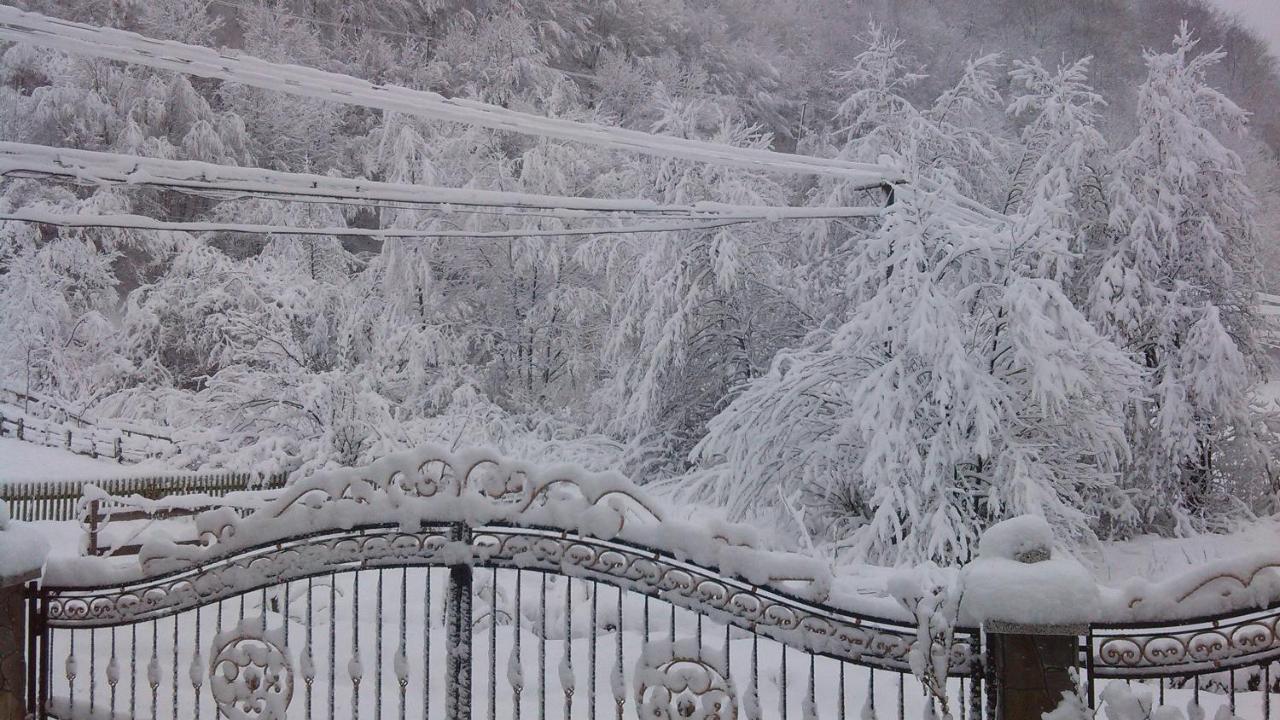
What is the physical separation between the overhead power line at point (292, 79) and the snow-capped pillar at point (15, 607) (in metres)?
1.26

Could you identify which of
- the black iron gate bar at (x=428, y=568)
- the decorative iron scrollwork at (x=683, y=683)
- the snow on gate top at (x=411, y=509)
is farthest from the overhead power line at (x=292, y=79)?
the decorative iron scrollwork at (x=683, y=683)

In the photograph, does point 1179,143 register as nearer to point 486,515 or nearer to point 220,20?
point 486,515

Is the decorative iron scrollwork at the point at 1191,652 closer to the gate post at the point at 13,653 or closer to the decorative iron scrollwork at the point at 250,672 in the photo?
the decorative iron scrollwork at the point at 250,672

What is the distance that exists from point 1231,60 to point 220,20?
1055 cm

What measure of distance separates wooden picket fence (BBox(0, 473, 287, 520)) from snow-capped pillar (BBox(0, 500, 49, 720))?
606 cm

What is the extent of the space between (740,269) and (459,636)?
532cm

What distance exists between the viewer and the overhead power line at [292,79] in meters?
2.46

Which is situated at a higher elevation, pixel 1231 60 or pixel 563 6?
pixel 563 6

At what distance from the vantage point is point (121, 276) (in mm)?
10766

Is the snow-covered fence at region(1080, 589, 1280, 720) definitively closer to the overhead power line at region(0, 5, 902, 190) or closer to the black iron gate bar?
the black iron gate bar

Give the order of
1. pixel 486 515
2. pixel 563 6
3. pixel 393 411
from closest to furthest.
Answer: pixel 486 515
pixel 393 411
pixel 563 6

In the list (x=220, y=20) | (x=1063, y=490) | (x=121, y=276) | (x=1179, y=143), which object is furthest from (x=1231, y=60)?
(x=121, y=276)

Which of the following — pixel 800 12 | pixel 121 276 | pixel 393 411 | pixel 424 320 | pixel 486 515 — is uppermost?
pixel 800 12

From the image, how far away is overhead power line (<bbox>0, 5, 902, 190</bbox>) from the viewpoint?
2.46 metres
